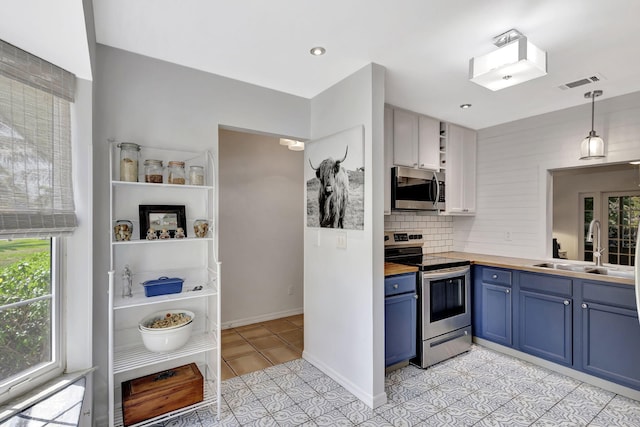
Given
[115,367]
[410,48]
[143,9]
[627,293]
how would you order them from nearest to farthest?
[143,9] → [115,367] → [410,48] → [627,293]

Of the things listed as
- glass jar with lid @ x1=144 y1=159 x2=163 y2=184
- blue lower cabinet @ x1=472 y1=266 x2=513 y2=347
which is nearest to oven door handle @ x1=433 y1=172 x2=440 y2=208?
blue lower cabinet @ x1=472 y1=266 x2=513 y2=347

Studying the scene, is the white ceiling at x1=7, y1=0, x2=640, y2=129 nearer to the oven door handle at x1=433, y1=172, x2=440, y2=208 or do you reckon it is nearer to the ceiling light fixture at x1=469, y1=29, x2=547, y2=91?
the ceiling light fixture at x1=469, y1=29, x2=547, y2=91

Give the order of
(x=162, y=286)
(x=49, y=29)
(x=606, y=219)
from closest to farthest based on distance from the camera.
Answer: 1. (x=49, y=29)
2. (x=162, y=286)
3. (x=606, y=219)

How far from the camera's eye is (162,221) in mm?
2258

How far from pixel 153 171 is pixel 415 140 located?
2.47 m

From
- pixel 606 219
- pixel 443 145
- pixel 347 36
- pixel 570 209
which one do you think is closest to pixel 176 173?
pixel 347 36

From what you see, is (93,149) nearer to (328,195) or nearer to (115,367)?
(115,367)

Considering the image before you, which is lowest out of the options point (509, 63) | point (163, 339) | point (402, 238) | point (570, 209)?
point (163, 339)

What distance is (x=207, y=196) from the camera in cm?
247

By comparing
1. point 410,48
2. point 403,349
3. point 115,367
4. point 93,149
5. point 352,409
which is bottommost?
point 352,409

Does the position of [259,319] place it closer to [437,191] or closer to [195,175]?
[195,175]

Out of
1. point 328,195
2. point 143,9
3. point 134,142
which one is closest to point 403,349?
point 328,195

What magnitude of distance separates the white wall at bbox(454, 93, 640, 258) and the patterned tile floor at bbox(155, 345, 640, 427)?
1407 mm

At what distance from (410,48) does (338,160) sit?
96 cm
